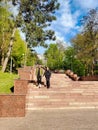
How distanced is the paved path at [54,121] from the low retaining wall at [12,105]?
421 millimetres

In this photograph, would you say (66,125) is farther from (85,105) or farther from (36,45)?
(36,45)

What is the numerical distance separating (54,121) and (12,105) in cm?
236

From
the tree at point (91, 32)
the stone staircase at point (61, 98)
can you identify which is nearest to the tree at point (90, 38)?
the tree at point (91, 32)

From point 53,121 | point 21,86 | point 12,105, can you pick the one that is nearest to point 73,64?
point 21,86

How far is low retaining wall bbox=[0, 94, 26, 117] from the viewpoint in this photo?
15680 millimetres

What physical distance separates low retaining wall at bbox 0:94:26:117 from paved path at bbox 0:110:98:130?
0.42 m

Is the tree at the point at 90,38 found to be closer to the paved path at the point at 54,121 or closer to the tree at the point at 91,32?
the tree at the point at 91,32

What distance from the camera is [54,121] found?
14.5 metres

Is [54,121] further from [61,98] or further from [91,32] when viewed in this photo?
[91,32]

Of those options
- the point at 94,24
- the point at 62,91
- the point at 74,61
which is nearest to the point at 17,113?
the point at 62,91

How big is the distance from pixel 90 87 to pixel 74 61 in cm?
4847

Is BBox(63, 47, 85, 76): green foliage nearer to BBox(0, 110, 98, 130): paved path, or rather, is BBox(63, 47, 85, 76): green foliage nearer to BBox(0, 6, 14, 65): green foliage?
BBox(0, 6, 14, 65): green foliage

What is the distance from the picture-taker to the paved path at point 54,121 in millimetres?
13141

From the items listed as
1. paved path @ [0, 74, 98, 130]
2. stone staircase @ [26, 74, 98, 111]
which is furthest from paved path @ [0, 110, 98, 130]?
stone staircase @ [26, 74, 98, 111]
